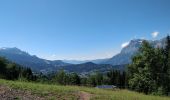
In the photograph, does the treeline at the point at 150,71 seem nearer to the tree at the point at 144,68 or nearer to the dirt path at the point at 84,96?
the tree at the point at 144,68

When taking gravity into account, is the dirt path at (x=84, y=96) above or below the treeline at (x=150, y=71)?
below

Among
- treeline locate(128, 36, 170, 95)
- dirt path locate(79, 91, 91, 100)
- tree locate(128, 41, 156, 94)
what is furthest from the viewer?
tree locate(128, 41, 156, 94)

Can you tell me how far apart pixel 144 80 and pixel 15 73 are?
81568 millimetres

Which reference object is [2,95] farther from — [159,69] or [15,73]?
[15,73]

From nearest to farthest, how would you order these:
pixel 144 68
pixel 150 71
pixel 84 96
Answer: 1. pixel 84 96
2. pixel 150 71
3. pixel 144 68

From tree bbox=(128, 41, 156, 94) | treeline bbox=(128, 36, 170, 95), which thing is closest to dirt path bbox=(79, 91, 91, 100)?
treeline bbox=(128, 36, 170, 95)

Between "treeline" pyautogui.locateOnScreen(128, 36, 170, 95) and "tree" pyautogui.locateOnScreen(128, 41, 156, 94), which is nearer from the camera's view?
"treeline" pyautogui.locateOnScreen(128, 36, 170, 95)

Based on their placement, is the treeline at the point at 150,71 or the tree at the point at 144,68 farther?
the tree at the point at 144,68

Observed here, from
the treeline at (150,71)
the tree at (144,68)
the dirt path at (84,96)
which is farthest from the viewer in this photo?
the tree at (144,68)

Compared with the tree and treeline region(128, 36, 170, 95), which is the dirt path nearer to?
treeline region(128, 36, 170, 95)

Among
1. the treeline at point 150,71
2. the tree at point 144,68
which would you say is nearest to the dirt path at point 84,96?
the treeline at point 150,71

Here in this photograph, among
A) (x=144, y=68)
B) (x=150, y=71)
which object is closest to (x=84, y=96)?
(x=150, y=71)

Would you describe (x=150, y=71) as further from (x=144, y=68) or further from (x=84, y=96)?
(x=84, y=96)

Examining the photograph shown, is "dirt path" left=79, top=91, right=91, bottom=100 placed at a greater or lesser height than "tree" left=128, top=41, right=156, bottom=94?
lesser
